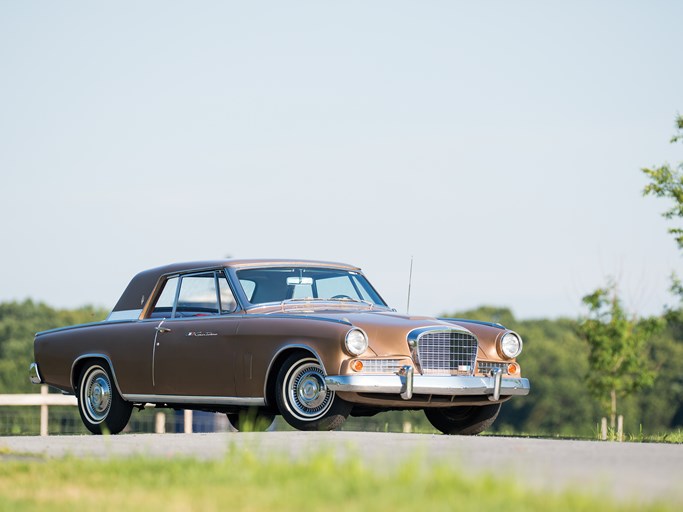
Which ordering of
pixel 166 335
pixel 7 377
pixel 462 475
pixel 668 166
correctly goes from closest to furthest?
pixel 462 475, pixel 166 335, pixel 668 166, pixel 7 377

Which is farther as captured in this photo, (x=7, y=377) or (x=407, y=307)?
(x=7, y=377)

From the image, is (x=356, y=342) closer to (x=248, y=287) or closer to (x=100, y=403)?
(x=248, y=287)

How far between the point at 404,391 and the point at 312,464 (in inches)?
168

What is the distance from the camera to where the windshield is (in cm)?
1255

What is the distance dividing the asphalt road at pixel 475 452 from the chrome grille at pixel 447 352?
1127 millimetres

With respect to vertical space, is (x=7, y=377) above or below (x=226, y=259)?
below

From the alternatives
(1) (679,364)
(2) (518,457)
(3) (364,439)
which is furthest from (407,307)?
(1) (679,364)

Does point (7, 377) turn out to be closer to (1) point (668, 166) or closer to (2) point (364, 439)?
(1) point (668, 166)

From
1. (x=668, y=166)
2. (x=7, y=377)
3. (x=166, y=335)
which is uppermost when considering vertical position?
(x=668, y=166)

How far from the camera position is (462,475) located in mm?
6414

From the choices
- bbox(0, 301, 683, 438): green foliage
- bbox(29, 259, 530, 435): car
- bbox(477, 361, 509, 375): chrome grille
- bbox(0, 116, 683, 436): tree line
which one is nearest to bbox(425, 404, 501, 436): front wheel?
bbox(29, 259, 530, 435): car

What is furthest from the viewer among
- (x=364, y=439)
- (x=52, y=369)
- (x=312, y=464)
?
(x=52, y=369)

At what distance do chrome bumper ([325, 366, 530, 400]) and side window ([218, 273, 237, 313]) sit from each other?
1.81 meters

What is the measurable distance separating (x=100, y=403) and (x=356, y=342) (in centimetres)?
374
